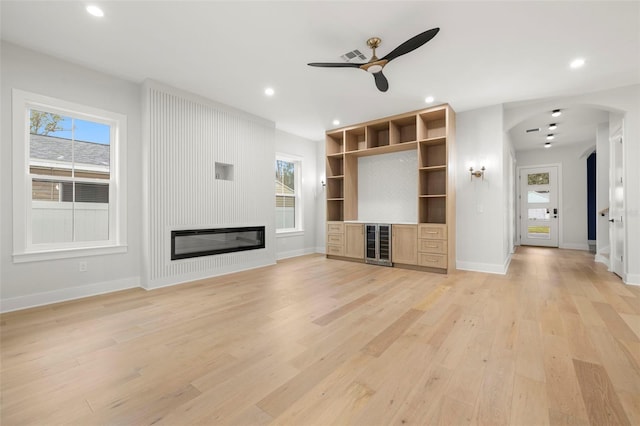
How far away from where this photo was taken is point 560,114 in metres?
5.26

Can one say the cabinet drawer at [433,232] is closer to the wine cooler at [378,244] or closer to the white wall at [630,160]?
the wine cooler at [378,244]

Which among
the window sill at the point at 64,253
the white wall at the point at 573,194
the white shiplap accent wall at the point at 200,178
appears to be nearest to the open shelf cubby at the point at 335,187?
the white shiplap accent wall at the point at 200,178

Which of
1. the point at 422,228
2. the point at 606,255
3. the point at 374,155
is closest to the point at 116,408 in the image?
the point at 422,228

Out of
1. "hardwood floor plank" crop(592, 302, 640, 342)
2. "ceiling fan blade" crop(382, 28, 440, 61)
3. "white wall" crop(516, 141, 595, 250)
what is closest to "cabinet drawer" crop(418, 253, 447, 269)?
"hardwood floor plank" crop(592, 302, 640, 342)

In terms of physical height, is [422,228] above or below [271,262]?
above

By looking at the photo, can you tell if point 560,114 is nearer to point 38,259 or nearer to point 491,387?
point 491,387

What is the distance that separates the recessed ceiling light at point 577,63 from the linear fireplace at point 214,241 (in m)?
5.27

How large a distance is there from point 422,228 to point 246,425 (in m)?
4.34

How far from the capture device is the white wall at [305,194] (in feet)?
21.4

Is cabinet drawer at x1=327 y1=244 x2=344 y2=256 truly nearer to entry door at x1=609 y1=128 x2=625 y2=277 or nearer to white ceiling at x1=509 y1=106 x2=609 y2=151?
white ceiling at x1=509 y1=106 x2=609 y2=151

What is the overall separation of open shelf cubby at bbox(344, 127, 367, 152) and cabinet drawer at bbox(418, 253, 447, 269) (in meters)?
2.67

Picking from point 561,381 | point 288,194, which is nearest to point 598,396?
point 561,381

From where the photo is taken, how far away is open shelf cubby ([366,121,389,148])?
5.87 metres

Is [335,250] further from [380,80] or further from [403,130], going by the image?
[380,80]
